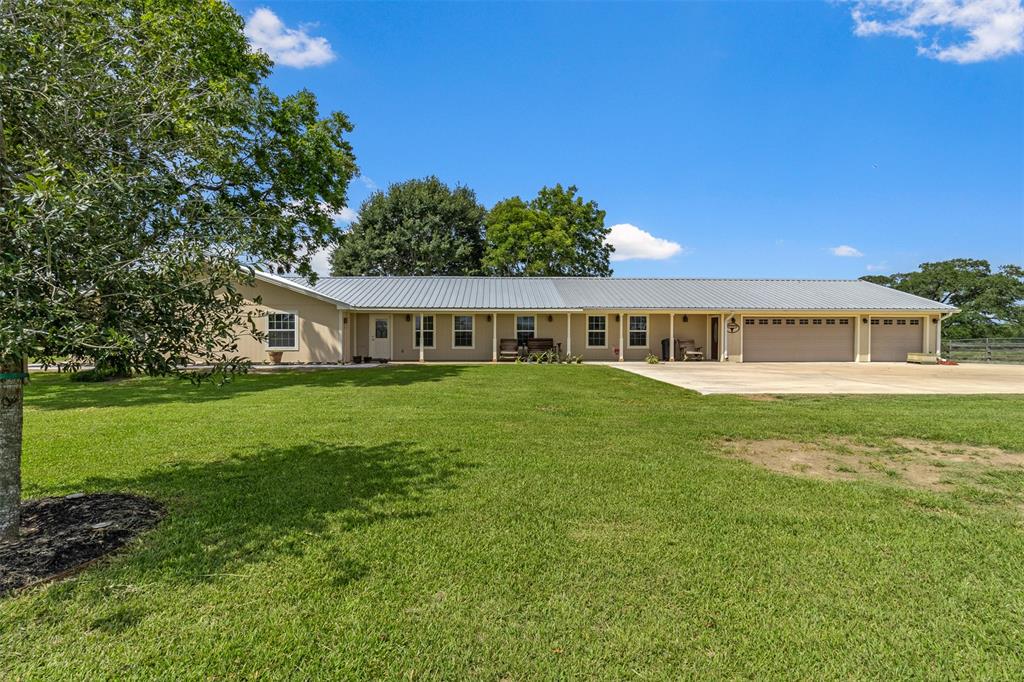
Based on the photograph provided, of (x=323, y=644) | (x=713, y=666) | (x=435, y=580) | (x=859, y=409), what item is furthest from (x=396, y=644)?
(x=859, y=409)

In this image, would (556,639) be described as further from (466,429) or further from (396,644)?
(466,429)

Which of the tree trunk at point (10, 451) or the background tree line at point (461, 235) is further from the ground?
the background tree line at point (461, 235)

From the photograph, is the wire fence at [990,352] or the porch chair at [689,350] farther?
the wire fence at [990,352]

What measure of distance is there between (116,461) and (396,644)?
487 centimetres

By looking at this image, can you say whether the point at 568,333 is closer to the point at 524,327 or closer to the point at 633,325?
the point at 524,327

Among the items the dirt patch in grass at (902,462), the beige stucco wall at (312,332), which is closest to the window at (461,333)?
the beige stucco wall at (312,332)

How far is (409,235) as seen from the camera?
112 ft

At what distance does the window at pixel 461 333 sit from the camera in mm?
21000

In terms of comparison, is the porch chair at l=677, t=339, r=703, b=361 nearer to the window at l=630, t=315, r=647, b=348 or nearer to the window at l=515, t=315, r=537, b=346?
the window at l=630, t=315, r=647, b=348

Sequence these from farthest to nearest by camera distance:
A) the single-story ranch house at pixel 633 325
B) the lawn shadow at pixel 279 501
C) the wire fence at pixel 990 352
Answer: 1. the wire fence at pixel 990 352
2. the single-story ranch house at pixel 633 325
3. the lawn shadow at pixel 279 501

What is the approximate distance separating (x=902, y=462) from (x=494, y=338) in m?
15.7

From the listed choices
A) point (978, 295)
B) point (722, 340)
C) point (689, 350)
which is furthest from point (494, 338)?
point (978, 295)

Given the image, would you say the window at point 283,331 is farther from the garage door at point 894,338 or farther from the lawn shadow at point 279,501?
the garage door at point 894,338

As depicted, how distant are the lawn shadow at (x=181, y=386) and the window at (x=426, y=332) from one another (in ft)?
14.9
